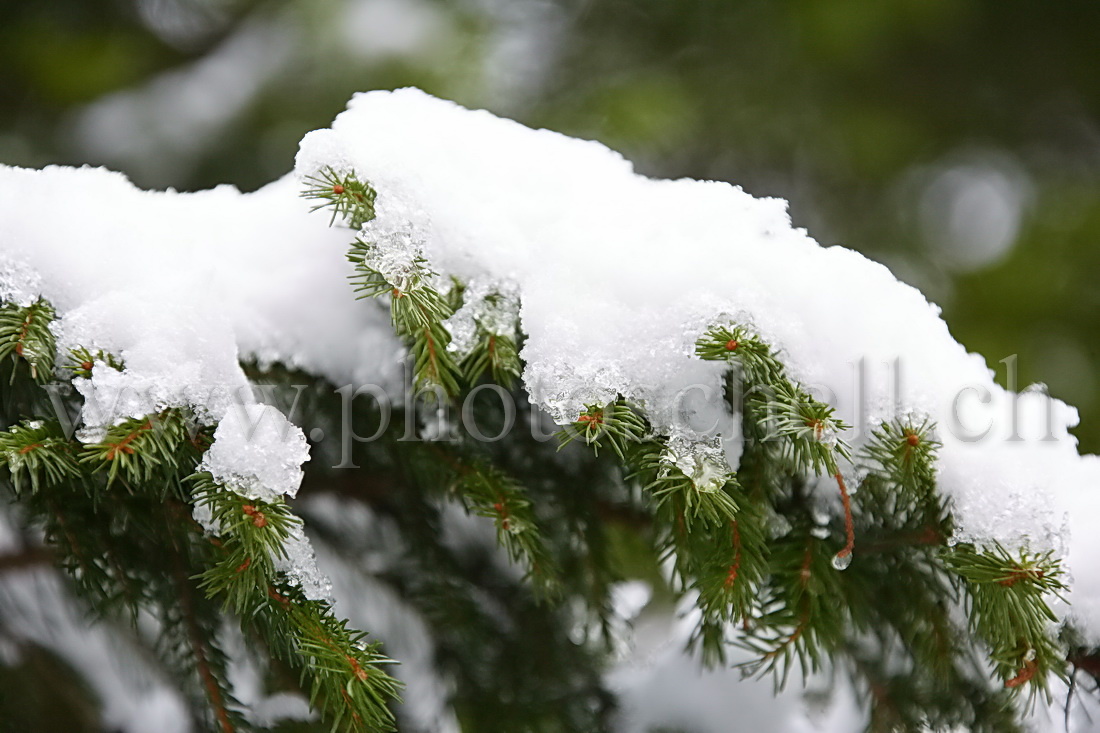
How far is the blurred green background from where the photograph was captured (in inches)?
109

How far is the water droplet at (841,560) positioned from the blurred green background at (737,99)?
6.52ft

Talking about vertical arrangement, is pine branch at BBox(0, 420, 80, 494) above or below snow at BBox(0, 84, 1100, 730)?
below

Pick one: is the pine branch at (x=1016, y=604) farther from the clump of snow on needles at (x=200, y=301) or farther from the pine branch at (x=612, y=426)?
the clump of snow on needles at (x=200, y=301)

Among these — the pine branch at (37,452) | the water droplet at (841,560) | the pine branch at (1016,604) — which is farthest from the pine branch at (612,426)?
the pine branch at (37,452)

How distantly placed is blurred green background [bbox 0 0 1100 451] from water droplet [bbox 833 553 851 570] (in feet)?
6.52

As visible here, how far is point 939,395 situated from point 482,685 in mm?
724

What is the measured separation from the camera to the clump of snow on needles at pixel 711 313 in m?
0.79

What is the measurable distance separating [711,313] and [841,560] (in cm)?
30

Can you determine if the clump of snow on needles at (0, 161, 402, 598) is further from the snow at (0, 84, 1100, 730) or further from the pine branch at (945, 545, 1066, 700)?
the pine branch at (945, 545, 1066, 700)

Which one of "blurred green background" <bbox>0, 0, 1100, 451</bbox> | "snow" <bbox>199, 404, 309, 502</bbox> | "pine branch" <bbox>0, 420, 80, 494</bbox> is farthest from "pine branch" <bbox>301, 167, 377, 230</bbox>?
"blurred green background" <bbox>0, 0, 1100, 451</bbox>

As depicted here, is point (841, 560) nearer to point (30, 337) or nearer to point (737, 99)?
point (30, 337)

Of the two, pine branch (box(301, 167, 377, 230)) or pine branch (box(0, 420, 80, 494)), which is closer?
pine branch (box(0, 420, 80, 494))

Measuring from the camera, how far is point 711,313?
0.80 meters

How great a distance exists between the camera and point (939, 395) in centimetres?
81
